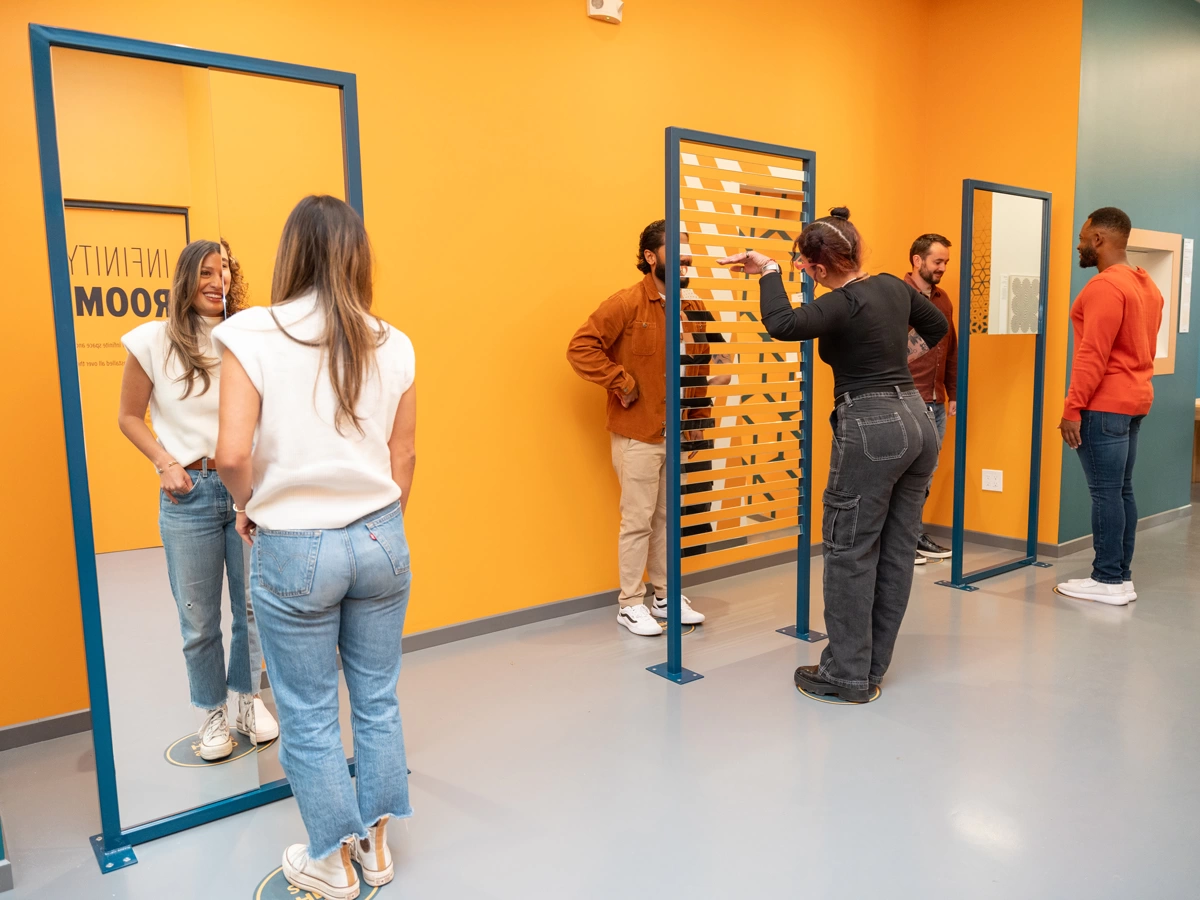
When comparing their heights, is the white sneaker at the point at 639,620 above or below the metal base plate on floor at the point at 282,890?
above

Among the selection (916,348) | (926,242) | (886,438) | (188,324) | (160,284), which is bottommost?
(886,438)

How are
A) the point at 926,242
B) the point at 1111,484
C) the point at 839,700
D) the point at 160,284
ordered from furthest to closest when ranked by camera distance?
the point at 926,242 → the point at 1111,484 → the point at 839,700 → the point at 160,284

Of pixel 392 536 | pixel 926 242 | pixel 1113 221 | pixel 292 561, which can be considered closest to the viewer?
pixel 292 561

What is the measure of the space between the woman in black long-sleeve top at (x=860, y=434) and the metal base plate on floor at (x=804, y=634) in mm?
648

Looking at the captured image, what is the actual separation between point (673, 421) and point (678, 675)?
3.27 feet

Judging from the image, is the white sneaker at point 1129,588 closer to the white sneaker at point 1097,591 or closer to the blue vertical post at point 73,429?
the white sneaker at point 1097,591

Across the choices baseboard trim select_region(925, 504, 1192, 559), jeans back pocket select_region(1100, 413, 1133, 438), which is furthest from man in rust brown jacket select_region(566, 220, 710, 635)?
baseboard trim select_region(925, 504, 1192, 559)

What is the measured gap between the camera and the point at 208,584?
2434mm

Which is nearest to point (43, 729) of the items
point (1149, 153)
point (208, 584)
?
point (208, 584)

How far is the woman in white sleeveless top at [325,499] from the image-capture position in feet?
6.19

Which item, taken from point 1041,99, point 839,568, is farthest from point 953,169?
point 839,568

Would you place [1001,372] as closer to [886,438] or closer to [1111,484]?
[1111,484]

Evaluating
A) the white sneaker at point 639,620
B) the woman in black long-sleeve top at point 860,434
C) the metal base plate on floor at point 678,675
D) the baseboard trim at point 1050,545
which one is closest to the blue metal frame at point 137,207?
the woman in black long-sleeve top at point 860,434

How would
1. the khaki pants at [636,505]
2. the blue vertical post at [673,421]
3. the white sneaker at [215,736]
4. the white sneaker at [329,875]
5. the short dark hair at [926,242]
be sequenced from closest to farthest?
the white sneaker at [329,875] < the white sneaker at [215,736] < the blue vertical post at [673,421] < the khaki pants at [636,505] < the short dark hair at [926,242]
